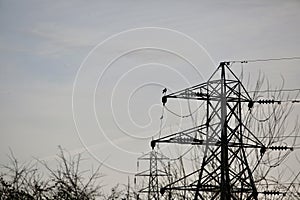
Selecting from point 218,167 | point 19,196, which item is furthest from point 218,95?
point 19,196

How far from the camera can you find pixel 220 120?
1250 cm

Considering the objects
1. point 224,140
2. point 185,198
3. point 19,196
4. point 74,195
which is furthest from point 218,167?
point 19,196

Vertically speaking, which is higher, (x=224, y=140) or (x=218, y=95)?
(x=218, y=95)

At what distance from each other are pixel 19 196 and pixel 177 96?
11.8 ft

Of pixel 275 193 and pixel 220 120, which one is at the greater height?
pixel 220 120

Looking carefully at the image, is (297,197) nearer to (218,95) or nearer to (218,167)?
(218,167)

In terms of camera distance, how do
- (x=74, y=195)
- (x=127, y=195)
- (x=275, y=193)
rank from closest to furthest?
(x=74, y=195)
(x=275, y=193)
(x=127, y=195)

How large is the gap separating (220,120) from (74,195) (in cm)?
329

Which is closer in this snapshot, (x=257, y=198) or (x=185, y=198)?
(x=257, y=198)

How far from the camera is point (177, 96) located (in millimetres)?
12406

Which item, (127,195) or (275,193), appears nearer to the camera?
(275,193)

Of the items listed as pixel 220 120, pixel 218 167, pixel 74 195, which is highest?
pixel 220 120

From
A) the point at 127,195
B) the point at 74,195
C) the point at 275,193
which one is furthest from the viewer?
the point at 127,195

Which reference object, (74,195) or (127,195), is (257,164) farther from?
(74,195)
